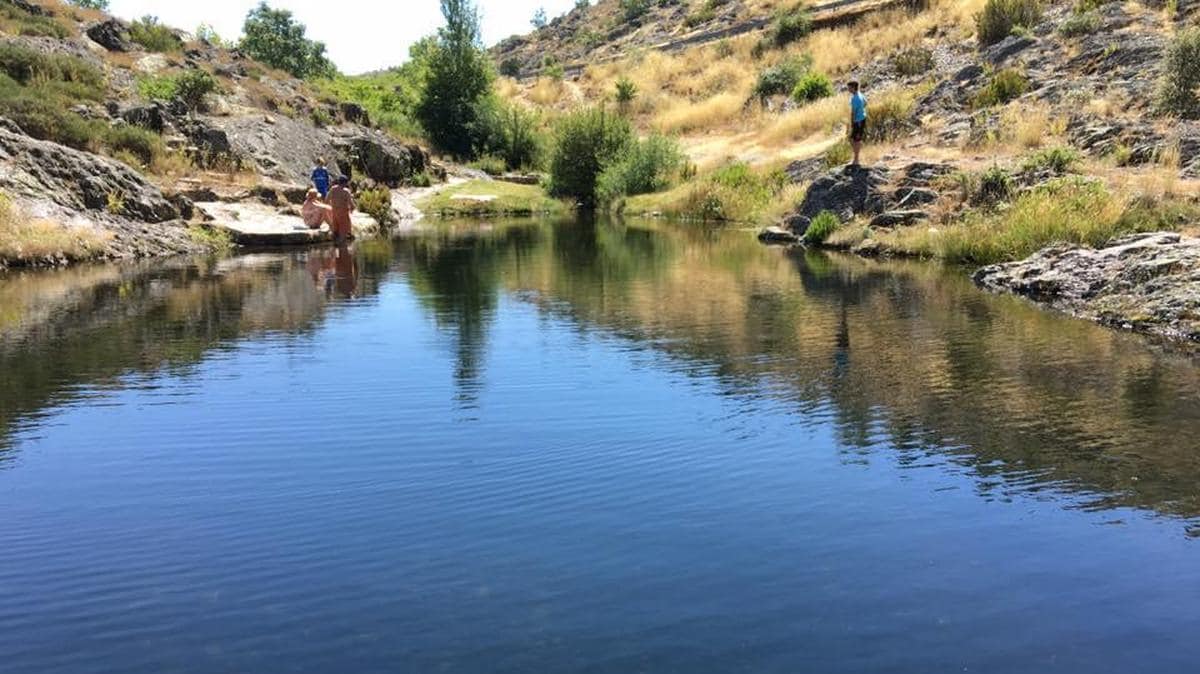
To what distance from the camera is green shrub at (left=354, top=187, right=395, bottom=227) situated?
122 feet

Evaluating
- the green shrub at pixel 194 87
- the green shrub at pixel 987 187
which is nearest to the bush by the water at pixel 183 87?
the green shrub at pixel 194 87

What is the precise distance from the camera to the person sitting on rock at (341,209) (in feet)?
101

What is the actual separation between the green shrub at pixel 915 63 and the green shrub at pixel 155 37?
111ft

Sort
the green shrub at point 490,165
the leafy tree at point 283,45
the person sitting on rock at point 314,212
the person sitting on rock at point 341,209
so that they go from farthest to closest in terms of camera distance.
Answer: the leafy tree at point 283,45 < the green shrub at point 490,165 < the person sitting on rock at point 314,212 < the person sitting on rock at point 341,209

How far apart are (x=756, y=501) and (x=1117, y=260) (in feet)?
38.6

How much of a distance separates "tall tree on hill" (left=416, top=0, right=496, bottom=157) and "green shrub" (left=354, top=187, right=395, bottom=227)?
69.4ft

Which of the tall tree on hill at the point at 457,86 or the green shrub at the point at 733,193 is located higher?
the tall tree on hill at the point at 457,86

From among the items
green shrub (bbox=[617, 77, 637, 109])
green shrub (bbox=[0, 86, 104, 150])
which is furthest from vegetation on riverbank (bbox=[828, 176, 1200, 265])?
green shrub (bbox=[617, 77, 637, 109])

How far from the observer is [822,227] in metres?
27.9

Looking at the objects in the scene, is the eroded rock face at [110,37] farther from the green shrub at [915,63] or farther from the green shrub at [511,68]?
the green shrub at [511,68]

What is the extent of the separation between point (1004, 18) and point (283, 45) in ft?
241

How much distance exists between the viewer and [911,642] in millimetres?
5551

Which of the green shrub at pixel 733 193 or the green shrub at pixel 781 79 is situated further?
the green shrub at pixel 781 79

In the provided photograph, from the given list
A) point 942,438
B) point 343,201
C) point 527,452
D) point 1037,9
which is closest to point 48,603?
point 527,452
